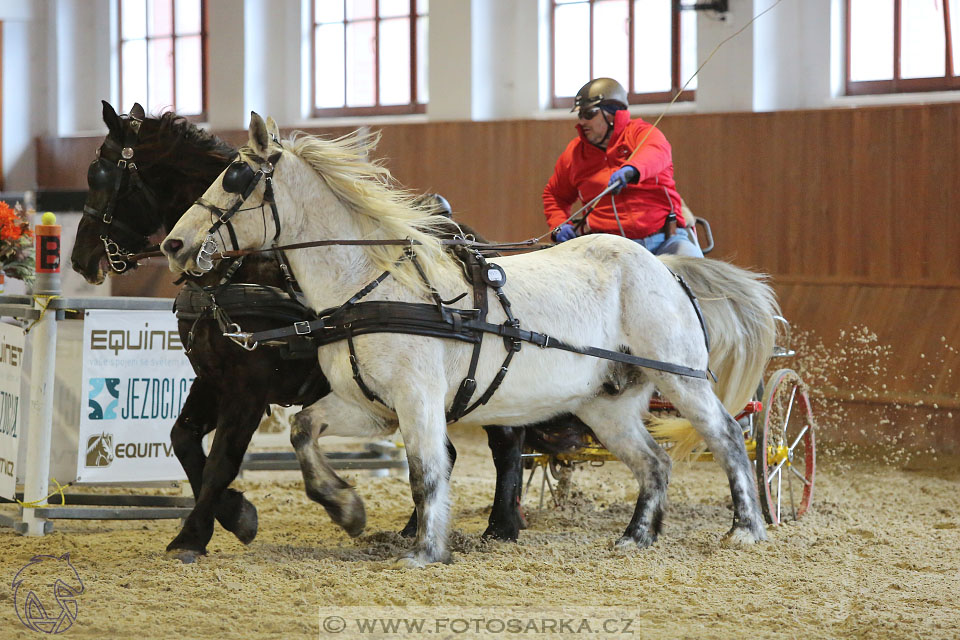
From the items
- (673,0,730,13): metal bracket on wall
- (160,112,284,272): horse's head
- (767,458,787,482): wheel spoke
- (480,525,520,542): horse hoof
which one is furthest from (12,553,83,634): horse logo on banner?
(673,0,730,13): metal bracket on wall

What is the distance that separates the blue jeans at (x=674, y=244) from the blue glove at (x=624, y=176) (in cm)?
53

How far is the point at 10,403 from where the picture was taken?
484cm

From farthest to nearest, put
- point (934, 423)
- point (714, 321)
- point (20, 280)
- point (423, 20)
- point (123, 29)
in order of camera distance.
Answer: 1. point (123, 29)
2. point (423, 20)
3. point (934, 423)
4. point (20, 280)
5. point (714, 321)

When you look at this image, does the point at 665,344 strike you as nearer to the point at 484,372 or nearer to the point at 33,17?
the point at 484,372

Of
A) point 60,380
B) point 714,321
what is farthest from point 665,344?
point 60,380

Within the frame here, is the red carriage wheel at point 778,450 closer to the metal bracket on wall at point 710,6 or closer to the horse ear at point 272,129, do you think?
the horse ear at point 272,129

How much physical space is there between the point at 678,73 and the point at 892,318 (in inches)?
114

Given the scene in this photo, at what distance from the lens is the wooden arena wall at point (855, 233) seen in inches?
280

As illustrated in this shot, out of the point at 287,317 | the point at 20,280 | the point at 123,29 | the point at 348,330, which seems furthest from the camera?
the point at 123,29

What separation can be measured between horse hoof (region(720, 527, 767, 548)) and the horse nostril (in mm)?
2462

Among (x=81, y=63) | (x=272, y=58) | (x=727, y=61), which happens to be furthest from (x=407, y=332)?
(x=81, y=63)

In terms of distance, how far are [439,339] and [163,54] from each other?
31.4ft

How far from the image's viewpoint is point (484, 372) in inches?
156

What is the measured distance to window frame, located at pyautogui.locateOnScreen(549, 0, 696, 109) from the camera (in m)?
8.88
